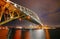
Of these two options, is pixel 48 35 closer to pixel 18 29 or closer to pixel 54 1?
pixel 18 29

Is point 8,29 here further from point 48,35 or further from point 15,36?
point 48,35

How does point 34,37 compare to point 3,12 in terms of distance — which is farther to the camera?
point 3,12

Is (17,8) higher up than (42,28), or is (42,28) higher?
(17,8)

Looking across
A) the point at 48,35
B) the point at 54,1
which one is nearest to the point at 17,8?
the point at 48,35

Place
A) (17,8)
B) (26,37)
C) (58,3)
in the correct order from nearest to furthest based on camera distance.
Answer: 1. (26,37)
2. (17,8)
3. (58,3)

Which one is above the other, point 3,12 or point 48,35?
point 3,12

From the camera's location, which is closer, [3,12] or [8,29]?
[8,29]

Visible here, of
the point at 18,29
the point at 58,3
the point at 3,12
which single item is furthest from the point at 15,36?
the point at 58,3

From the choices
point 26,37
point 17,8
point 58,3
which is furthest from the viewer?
point 58,3

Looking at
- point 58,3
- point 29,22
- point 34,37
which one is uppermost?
point 58,3
